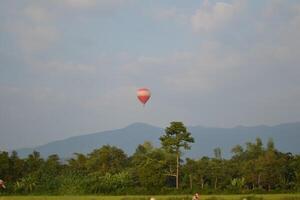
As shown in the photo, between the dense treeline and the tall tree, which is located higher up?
the tall tree

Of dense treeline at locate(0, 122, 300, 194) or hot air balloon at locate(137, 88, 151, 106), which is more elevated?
hot air balloon at locate(137, 88, 151, 106)

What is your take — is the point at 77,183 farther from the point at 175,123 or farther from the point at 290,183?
the point at 290,183

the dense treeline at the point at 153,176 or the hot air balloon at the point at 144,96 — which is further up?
the hot air balloon at the point at 144,96

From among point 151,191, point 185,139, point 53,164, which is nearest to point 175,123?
point 185,139

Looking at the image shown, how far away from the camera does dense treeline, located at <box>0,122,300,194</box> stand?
42.0 meters

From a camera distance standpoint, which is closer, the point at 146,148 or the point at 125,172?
the point at 125,172

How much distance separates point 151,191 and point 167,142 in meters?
5.13

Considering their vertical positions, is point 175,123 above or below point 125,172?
above

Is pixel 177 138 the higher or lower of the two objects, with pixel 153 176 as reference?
higher

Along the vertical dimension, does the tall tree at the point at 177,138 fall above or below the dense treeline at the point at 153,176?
above

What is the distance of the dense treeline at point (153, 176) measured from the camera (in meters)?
42.0

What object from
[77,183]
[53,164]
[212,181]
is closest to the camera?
[77,183]

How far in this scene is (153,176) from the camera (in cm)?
4119

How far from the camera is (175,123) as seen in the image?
43188mm
